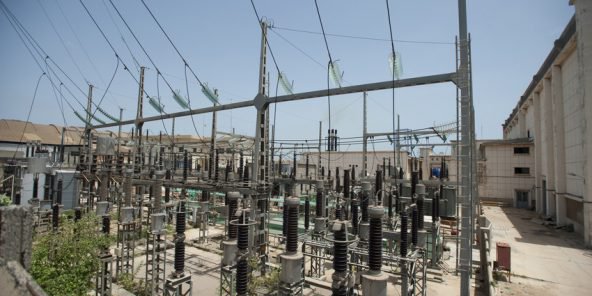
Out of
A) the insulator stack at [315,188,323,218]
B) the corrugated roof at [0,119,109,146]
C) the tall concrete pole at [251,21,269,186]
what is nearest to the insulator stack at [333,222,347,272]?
the tall concrete pole at [251,21,269,186]

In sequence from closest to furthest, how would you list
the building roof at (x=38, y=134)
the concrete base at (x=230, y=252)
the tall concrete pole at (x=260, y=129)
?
1. the concrete base at (x=230, y=252)
2. the tall concrete pole at (x=260, y=129)
3. the building roof at (x=38, y=134)

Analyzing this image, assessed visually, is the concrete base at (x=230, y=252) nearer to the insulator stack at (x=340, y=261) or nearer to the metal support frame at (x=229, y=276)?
the metal support frame at (x=229, y=276)

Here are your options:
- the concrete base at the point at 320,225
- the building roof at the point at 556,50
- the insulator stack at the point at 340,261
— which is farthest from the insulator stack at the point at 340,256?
the building roof at the point at 556,50

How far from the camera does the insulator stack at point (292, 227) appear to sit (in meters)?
6.30

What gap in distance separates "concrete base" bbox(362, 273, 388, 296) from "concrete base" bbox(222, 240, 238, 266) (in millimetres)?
3463

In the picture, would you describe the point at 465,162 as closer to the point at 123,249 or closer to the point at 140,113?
the point at 123,249

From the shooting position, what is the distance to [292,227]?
21.5 feet

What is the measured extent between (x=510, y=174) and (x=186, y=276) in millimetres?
36772

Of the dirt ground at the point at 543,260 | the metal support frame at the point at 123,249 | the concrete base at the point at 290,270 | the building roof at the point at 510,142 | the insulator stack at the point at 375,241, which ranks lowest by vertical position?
the dirt ground at the point at 543,260

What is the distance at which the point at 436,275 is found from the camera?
13.4 meters

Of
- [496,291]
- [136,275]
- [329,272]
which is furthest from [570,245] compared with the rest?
[136,275]

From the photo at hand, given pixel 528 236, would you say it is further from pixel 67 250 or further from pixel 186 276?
pixel 67 250

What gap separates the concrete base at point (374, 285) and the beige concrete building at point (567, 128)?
Result: 64.9ft

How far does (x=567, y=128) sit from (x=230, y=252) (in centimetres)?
2541
